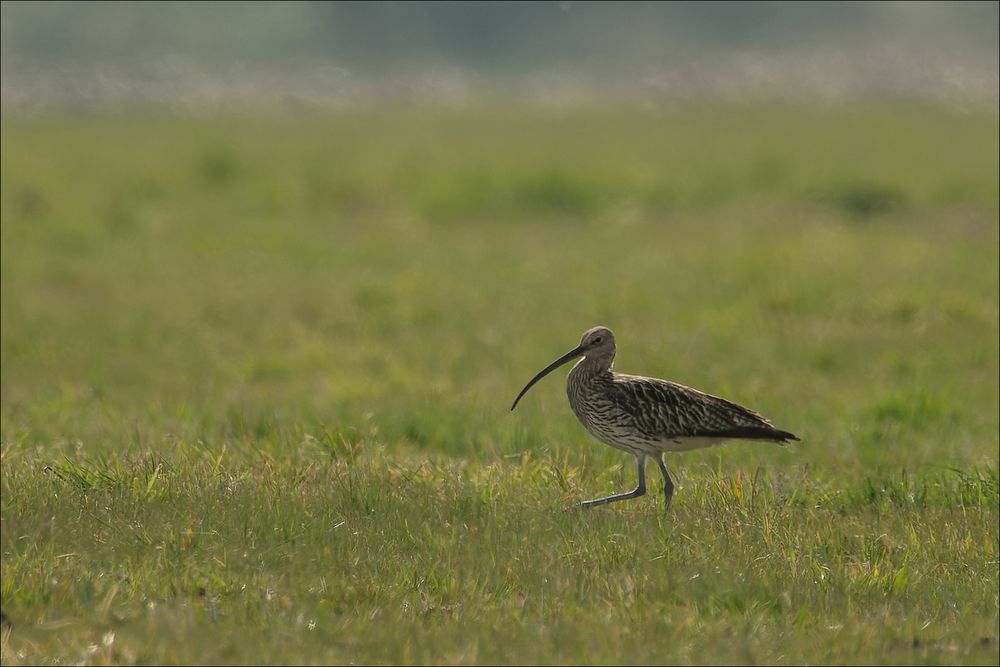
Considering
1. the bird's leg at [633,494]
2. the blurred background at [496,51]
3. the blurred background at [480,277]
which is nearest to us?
the bird's leg at [633,494]

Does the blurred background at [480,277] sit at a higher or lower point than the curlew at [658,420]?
lower

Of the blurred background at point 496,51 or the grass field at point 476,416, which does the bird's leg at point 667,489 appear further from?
the blurred background at point 496,51

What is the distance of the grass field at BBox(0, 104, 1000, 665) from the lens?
6.15m

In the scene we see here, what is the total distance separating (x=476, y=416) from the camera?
10.7 m

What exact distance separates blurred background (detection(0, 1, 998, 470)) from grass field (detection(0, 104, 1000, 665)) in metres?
0.07

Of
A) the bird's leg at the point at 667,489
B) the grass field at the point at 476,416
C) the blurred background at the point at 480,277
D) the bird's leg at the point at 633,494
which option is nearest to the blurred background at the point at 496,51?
the blurred background at the point at 480,277

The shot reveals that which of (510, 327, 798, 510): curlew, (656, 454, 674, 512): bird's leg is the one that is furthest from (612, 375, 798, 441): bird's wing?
(656, 454, 674, 512): bird's leg

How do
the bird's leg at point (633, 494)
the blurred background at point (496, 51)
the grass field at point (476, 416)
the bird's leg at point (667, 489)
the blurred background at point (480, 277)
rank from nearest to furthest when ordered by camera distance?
the grass field at point (476, 416) → the bird's leg at point (633, 494) → the bird's leg at point (667, 489) → the blurred background at point (480, 277) → the blurred background at point (496, 51)

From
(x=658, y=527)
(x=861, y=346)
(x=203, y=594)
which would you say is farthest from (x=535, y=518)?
(x=861, y=346)

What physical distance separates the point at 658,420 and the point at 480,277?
1040 centimetres

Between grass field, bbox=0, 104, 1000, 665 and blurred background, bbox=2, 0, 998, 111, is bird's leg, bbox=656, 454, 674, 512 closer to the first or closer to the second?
grass field, bbox=0, 104, 1000, 665

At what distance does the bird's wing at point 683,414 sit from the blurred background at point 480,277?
1.36 metres

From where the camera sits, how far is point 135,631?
19.2 ft

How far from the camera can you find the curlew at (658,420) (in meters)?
7.87
